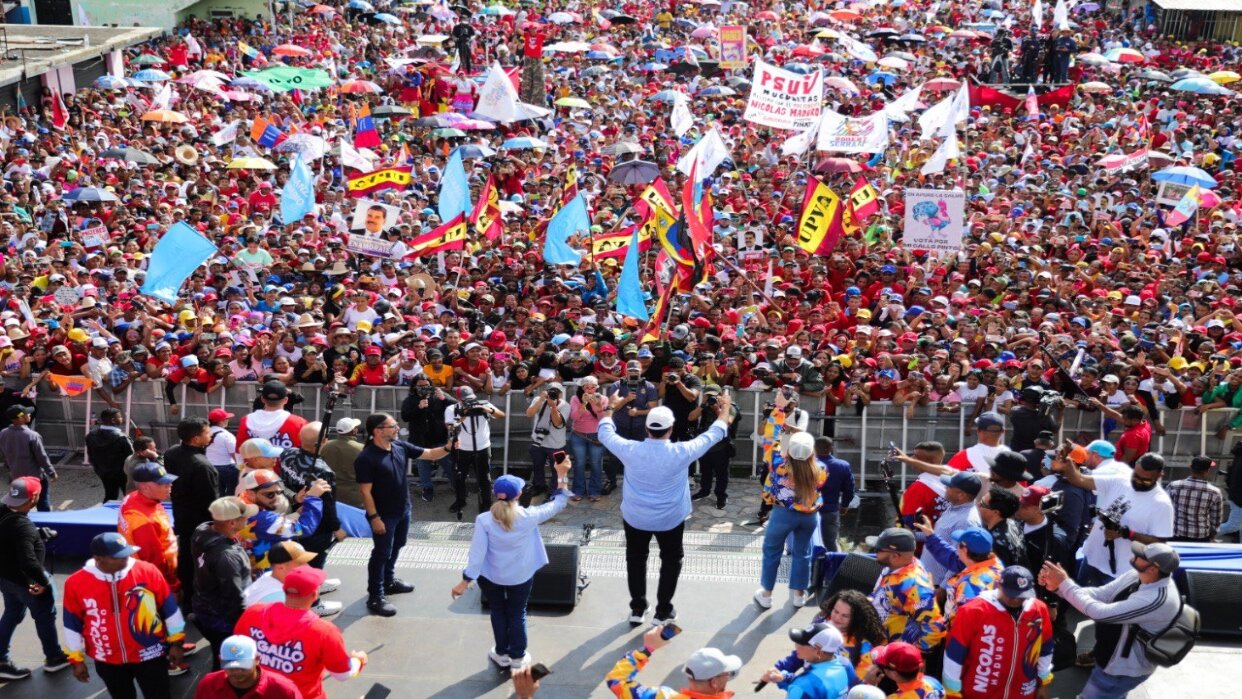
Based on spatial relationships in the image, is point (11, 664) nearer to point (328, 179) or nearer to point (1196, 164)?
point (328, 179)

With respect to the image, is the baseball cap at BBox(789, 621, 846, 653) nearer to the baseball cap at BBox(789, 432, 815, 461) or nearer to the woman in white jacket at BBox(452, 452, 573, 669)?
the woman in white jacket at BBox(452, 452, 573, 669)

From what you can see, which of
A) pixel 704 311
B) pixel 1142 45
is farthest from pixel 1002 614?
pixel 1142 45

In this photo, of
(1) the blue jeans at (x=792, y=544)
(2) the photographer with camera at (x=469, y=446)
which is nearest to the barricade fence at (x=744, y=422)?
(2) the photographer with camera at (x=469, y=446)

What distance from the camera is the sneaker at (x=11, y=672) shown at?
7391 mm

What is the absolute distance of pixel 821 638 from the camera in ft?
18.0

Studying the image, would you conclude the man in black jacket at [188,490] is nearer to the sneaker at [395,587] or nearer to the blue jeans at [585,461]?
the sneaker at [395,587]

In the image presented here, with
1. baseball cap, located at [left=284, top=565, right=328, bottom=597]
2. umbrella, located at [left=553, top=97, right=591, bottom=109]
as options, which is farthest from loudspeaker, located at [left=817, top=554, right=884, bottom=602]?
umbrella, located at [left=553, top=97, right=591, bottom=109]

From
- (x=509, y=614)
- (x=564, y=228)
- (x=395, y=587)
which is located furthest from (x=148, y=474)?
(x=564, y=228)

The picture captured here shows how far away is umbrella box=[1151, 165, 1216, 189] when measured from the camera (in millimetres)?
18219

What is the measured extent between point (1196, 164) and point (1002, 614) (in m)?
19.0

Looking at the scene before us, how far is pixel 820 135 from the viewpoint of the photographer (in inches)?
755

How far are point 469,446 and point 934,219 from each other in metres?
6.94

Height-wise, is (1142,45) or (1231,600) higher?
(1142,45)

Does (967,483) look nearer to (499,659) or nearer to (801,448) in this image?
(801,448)
